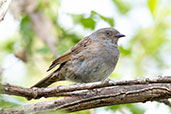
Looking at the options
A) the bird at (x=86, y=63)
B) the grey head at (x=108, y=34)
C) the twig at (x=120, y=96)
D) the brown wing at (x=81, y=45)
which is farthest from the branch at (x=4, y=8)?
the grey head at (x=108, y=34)

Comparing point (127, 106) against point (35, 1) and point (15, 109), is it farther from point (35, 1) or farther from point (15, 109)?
point (35, 1)

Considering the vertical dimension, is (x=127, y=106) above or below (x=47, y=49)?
below

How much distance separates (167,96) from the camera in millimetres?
3941

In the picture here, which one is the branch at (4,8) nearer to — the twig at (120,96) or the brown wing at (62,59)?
the twig at (120,96)

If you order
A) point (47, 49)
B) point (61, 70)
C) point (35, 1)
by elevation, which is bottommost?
point (61, 70)

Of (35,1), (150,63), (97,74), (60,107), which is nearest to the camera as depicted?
(60,107)

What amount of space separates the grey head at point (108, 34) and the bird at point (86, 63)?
0.26 metres

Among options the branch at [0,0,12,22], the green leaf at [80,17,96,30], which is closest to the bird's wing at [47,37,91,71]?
the green leaf at [80,17,96,30]

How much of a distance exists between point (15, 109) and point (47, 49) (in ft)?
7.96

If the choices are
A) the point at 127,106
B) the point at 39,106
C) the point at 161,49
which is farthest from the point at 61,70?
the point at 161,49

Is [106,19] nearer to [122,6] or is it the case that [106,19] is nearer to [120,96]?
[122,6]

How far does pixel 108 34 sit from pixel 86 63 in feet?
4.57

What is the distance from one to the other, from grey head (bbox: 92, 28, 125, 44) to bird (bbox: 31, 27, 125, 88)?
0.86 ft

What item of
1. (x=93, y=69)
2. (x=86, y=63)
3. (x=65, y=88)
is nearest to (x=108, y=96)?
(x=65, y=88)
